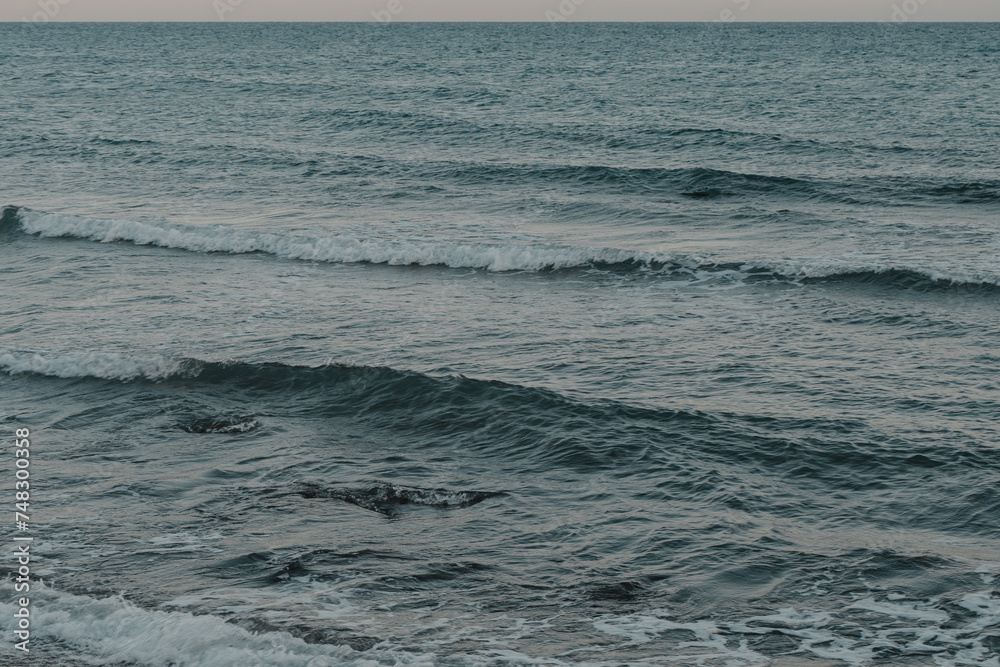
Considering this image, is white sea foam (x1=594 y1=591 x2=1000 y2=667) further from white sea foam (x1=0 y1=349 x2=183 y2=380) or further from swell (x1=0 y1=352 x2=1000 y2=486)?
white sea foam (x1=0 y1=349 x2=183 y2=380)

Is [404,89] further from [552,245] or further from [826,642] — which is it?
[826,642]

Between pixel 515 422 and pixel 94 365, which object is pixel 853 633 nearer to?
pixel 515 422

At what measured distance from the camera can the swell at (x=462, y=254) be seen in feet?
52.9

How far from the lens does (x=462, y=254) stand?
60.1 ft

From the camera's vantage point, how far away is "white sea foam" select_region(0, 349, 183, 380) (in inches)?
483

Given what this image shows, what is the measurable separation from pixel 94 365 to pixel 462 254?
7.73 meters

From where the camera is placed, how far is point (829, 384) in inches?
450

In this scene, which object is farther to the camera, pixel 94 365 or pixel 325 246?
pixel 325 246

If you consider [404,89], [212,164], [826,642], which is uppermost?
[404,89]

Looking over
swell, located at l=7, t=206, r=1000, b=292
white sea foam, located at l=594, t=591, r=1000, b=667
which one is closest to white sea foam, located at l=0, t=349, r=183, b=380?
swell, located at l=7, t=206, r=1000, b=292

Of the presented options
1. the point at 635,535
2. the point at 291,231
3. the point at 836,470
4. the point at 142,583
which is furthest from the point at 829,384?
the point at 291,231

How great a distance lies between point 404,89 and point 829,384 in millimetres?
38472

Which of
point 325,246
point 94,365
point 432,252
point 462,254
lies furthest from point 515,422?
point 325,246

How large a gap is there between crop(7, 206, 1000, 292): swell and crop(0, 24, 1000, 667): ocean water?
0.28ft
